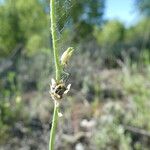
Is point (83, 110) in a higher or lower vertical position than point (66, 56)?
lower

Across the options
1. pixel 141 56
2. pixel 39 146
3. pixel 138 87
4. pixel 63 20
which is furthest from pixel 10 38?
pixel 63 20

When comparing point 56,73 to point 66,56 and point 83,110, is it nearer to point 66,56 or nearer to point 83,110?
point 66,56

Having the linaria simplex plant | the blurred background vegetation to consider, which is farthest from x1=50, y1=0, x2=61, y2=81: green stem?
the blurred background vegetation

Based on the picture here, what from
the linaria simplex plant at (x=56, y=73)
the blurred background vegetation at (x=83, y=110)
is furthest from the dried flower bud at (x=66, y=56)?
the blurred background vegetation at (x=83, y=110)

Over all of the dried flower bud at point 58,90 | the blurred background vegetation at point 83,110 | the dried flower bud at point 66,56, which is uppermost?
the dried flower bud at point 66,56

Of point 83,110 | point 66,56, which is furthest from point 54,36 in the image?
point 83,110

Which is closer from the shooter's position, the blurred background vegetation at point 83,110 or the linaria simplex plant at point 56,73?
the linaria simplex plant at point 56,73

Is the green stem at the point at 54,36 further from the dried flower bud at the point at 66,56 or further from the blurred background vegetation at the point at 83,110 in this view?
the blurred background vegetation at the point at 83,110

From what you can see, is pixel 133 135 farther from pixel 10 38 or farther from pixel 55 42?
pixel 10 38
